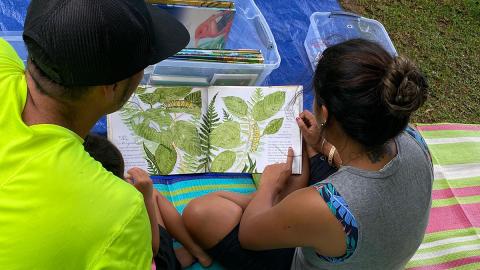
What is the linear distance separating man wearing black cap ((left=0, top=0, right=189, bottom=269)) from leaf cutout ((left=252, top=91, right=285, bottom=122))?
84 centimetres

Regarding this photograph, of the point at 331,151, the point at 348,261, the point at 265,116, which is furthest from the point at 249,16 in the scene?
the point at 348,261

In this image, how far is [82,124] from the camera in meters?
0.82

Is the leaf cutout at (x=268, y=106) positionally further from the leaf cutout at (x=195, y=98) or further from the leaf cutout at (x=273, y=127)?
the leaf cutout at (x=195, y=98)

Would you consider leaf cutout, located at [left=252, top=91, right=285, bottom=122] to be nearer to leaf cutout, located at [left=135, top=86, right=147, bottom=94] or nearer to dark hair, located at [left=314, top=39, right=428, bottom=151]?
leaf cutout, located at [left=135, top=86, right=147, bottom=94]

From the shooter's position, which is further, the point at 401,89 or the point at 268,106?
the point at 268,106

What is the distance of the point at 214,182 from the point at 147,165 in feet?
0.74

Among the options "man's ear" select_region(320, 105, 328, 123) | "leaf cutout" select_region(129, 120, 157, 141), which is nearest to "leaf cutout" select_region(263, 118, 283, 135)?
"leaf cutout" select_region(129, 120, 157, 141)

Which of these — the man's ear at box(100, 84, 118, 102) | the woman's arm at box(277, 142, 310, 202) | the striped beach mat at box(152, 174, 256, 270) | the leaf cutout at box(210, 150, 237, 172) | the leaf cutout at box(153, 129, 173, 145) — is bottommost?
the striped beach mat at box(152, 174, 256, 270)

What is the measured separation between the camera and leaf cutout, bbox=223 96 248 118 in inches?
64.7

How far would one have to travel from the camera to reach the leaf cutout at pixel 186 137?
1.57 meters

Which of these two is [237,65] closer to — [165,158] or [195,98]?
[195,98]

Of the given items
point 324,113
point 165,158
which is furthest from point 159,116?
point 324,113

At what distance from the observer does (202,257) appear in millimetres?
1348

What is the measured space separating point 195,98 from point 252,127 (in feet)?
0.72
